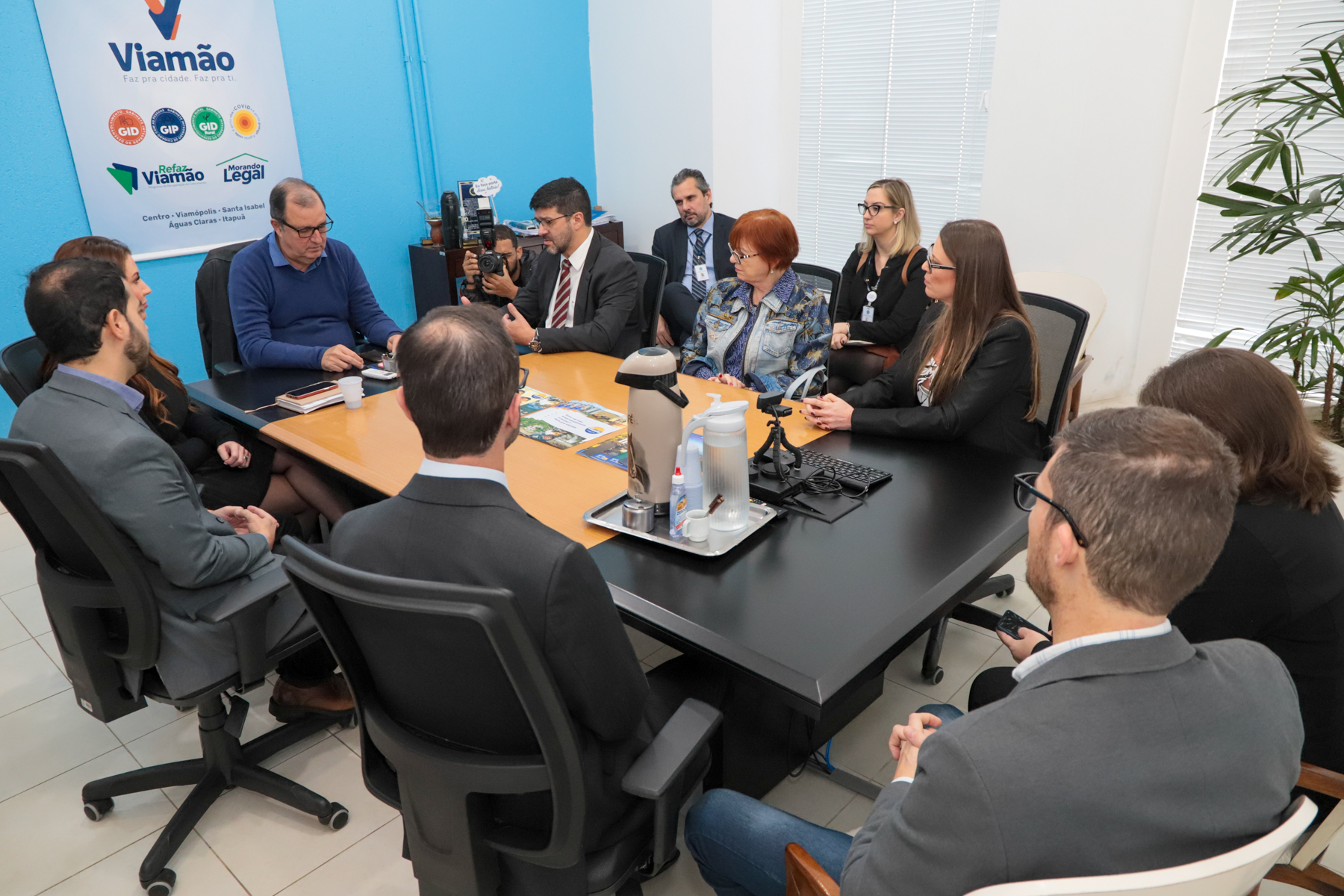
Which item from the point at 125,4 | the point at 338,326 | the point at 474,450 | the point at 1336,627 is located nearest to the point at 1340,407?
the point at 1336,627

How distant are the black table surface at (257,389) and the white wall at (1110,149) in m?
3.36

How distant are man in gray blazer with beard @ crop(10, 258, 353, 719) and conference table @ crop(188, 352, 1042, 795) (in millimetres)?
423

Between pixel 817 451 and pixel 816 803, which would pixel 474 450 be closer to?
pixel 817 451

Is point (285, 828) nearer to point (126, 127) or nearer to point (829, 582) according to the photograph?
point (829, 582)

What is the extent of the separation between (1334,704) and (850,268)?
3.22m

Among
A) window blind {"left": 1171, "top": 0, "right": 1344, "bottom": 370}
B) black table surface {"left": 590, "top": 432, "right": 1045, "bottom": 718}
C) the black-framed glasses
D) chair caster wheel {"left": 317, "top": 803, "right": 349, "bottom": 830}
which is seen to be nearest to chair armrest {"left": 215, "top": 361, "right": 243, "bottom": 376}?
chair caster wheel {"left": 317, "top": 803, "right": 349, "bottom": 830}

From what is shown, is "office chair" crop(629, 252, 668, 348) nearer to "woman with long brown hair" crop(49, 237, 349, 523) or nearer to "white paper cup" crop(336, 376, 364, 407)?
"white paper cup" crop(336, 376, 364, 407)

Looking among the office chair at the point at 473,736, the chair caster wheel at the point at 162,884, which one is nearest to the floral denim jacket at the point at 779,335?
the office chair at the point at 473,736

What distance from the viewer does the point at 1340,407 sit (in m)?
3.22

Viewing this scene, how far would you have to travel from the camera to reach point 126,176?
4.21 metres

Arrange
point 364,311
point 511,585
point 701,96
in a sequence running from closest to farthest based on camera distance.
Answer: point 511,585 → point 364,311 → point 701,96

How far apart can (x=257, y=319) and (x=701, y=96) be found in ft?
10.5

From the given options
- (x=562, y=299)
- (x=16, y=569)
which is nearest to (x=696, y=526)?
(x=562, y=299)

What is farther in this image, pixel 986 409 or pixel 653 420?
pixel 986 409
